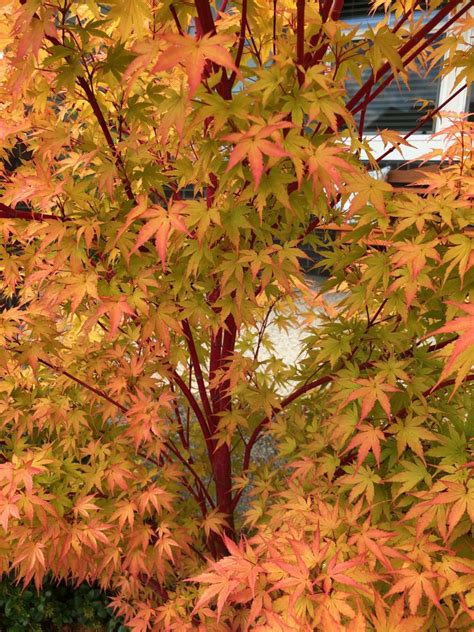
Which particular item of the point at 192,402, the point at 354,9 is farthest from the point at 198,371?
the point at 354,9

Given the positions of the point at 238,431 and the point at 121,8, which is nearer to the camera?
the point at 121,8

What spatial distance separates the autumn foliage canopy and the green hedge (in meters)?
0.69

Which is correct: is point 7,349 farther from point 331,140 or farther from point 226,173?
point 331,140

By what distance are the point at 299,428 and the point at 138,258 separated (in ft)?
2.71

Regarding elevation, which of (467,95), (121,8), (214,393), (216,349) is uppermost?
(467,95)

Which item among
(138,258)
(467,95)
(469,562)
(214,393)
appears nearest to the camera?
(469,562)

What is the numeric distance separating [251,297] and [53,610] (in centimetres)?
209

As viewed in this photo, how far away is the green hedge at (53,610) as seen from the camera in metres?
2.50

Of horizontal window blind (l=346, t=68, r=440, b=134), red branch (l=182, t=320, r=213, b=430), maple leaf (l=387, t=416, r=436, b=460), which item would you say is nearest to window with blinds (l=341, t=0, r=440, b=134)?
horizontal window blind (l=346, t=68, r=440, b=134)

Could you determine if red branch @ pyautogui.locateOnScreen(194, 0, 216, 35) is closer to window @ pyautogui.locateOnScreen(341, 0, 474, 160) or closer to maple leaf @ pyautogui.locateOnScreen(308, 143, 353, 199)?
maple leaf @ pyautogui.locateOnScreen(308, 143, 353, 199)

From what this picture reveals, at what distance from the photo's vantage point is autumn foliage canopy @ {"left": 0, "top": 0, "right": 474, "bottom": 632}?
1102mm

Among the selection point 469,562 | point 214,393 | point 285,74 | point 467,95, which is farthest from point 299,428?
point 467,95

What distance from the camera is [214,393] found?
1.96 meters

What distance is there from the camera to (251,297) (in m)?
1.35
